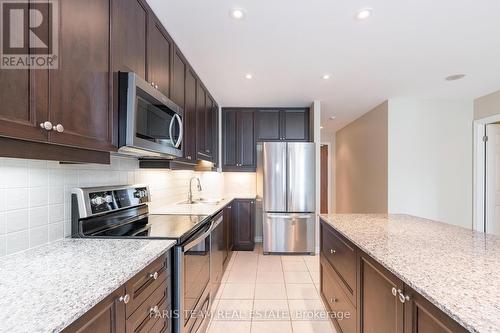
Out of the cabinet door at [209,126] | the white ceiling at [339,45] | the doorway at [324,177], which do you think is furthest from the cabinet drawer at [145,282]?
the doorway at [324,177]

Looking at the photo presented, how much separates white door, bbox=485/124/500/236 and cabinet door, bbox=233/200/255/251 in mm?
3562

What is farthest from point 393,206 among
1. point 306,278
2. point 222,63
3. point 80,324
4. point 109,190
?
point 80,324

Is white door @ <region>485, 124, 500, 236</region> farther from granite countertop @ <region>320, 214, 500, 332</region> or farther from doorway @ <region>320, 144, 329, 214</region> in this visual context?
doorway @ <region>320, 144, 329, 214</region>

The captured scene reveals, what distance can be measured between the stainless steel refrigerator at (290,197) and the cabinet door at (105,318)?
2.97 metres

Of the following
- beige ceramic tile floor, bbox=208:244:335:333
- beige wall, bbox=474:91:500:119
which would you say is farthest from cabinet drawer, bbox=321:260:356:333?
beige wall, bbox=474:91:500:119

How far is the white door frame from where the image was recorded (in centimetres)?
376

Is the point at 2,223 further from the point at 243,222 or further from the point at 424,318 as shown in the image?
the point at 243,222

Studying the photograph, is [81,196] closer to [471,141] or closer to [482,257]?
[482,257]

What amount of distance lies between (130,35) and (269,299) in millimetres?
2506

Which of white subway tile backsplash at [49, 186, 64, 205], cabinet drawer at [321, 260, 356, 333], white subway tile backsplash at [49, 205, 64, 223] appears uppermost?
white subway tile backsplash at [49, 186, 64, 205]

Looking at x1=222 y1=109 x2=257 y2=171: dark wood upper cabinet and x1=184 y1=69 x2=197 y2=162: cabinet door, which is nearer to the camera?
x1=184 y1=69 x2=197 y2=162: cabinet door

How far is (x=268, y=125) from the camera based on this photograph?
4.24 m

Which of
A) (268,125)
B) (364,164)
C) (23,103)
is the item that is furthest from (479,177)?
(23,103)

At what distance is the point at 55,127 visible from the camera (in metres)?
0.96
